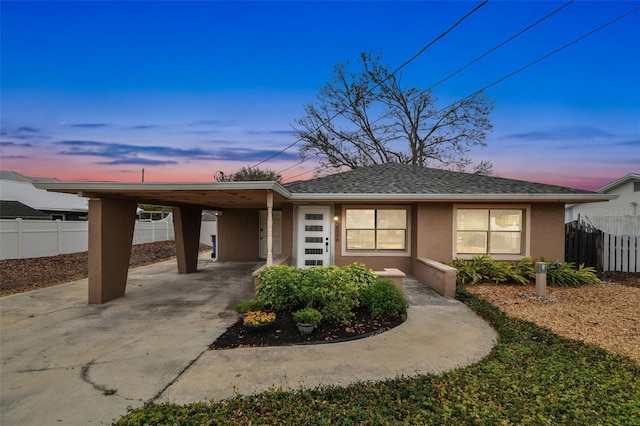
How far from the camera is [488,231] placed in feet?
31.8

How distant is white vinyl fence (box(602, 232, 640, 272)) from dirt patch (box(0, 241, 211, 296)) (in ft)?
53.8

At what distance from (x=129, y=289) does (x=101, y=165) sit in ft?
39.7

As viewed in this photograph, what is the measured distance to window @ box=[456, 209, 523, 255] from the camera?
966 cm

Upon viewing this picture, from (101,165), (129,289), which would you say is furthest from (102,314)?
(101,165)

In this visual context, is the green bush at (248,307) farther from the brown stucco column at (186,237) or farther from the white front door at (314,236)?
the brown stucco column at (186,237)

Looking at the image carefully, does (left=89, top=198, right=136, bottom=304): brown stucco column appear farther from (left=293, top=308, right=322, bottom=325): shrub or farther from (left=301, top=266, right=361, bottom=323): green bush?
(left=293, top=308, right=322, bottom=325): shrub

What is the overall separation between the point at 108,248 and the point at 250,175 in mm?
22270

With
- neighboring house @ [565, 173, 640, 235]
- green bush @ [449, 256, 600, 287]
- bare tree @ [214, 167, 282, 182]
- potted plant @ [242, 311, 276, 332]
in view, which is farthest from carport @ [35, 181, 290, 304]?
bare tree @ [214, 167, 282, 182]

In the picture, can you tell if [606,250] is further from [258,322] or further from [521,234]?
[258,322]

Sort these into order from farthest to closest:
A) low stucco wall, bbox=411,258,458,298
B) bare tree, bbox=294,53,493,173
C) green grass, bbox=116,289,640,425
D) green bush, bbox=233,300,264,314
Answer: bare tree, bbox=294,53,493,173
low stucco wall, bbox=411,258,458,298
green bush, bbox=233,300,264,314
green grass, bbox=116,289,640,425

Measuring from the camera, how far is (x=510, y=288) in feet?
25.8

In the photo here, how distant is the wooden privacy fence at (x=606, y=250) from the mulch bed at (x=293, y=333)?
27.6 ft

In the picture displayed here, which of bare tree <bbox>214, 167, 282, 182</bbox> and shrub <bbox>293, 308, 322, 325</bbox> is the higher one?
bare tree <bbox>214, 167, 282, 182</bbox>

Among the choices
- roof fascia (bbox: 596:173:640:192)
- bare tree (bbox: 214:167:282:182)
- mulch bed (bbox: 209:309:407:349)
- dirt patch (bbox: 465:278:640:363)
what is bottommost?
mulch bed (bbox: 209:309:407:349)
